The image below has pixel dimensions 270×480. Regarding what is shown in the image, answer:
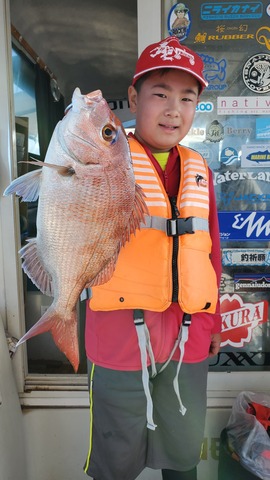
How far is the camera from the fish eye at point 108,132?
3.32 ft

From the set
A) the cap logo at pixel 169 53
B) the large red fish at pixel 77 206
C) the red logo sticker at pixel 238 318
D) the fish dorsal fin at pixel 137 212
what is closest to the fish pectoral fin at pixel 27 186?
the large red fish at pixel 77 206

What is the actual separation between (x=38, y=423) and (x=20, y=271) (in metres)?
1.02

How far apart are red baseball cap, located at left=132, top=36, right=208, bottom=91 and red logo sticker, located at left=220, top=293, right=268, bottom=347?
59.1 inches

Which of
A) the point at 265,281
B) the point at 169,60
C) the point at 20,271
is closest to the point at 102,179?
the point at 169,60

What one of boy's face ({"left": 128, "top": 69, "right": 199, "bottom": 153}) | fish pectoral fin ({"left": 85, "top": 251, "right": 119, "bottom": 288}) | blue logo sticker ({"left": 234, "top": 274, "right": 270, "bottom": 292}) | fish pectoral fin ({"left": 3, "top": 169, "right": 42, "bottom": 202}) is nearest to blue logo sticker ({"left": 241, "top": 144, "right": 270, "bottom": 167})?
blue logo sticker ({"left": 234, "top": 274, "right": 270, "bottom": 292})

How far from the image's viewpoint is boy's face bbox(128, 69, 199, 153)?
4.91ft

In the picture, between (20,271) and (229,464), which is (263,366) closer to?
(229,464)

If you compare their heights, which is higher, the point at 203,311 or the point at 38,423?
the point at 203,311

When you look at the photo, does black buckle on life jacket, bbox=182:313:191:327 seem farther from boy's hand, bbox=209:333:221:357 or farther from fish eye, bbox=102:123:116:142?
fish eye, bbox=102:123:116:142

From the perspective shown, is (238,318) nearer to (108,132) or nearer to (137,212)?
(137,212)

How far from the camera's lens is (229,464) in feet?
6.75

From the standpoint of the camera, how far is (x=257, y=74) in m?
2.32

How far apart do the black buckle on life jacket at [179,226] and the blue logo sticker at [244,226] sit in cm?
93

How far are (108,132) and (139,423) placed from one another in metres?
1.27
